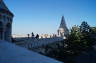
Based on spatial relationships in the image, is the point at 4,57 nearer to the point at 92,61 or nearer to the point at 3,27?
the point at 92,61

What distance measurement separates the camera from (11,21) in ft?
111

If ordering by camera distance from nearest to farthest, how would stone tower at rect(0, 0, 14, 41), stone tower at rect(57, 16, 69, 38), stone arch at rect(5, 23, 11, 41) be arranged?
stone tower at rect(0, 0, 14, 41) < stone arch at rect(5, 23, 11, 41) < stone tower at rect(57, 16, 69, 38)

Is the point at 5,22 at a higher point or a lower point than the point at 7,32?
higher

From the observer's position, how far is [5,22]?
3103 centimetres

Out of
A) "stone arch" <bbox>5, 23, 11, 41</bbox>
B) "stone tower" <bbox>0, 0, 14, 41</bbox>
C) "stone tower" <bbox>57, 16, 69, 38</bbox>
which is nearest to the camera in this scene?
"stone tower" <bbox>0, 0, 14, 41</bbox>

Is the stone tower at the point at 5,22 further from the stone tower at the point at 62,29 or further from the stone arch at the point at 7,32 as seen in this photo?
the stone tower at the point at 62,29

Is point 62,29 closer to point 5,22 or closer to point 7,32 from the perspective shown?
point 7,32

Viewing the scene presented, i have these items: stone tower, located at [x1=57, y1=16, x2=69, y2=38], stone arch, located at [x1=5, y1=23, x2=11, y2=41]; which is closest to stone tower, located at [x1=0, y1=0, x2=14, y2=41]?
stone arch, located at [x1=5, y1=23, x2=11, y2=41]

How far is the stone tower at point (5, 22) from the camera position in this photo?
98.9 ft

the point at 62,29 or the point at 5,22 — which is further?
the point at 62,29

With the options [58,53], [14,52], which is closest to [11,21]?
[58,53]

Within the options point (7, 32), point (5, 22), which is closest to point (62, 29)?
point (7, 32)

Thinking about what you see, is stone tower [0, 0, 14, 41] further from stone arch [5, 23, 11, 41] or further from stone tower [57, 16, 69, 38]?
stone tower [57, 16, 69, 38]

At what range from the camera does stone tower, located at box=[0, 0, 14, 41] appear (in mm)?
30156
